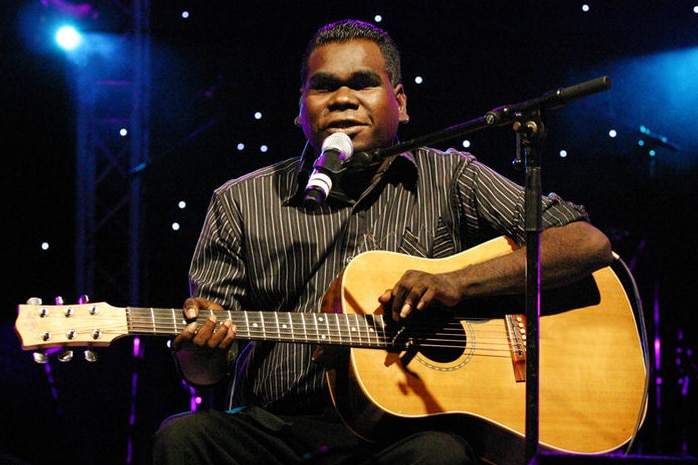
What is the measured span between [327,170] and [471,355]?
960 mm

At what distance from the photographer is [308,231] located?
3480mm

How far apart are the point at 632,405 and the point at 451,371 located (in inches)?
28.4

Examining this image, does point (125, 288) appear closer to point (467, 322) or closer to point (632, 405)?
point (467, 322)

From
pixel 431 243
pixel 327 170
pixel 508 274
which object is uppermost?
pixel 327 170

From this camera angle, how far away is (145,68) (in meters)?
6.00

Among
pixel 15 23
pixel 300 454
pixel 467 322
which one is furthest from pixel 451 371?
pixel 15 23

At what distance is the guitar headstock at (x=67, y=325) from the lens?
2.58 meters

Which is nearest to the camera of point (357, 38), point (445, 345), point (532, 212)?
point (532, 212)

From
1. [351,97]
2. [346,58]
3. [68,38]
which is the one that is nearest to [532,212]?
[351,97]

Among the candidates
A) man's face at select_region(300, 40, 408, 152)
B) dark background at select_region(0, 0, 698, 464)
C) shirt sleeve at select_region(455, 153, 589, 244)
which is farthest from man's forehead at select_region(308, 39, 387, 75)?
dark background at select_region(0, 0, 698, 464)

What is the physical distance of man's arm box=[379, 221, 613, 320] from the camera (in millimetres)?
2943

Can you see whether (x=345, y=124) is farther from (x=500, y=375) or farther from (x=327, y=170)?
(x=500, y=375)

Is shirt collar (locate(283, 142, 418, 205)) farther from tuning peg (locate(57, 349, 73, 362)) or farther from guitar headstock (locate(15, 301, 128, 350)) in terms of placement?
tuning peg (locate(57, 349, 73, 362))

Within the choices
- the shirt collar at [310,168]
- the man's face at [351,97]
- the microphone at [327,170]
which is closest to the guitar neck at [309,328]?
the microphone at [327,170]
